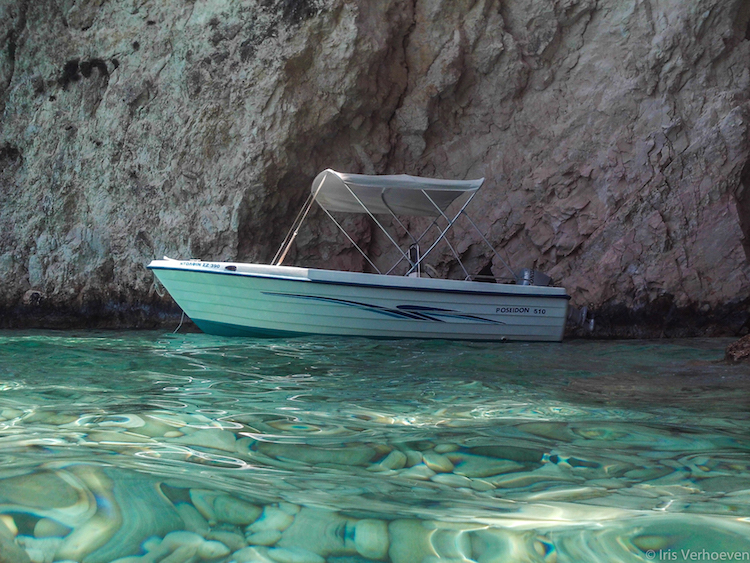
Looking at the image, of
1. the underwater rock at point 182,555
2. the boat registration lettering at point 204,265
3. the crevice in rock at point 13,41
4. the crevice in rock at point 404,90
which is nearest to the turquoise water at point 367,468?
the underwater rock at point 182,555

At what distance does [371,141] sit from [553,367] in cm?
665

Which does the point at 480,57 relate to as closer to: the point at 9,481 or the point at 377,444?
the point at 377,444

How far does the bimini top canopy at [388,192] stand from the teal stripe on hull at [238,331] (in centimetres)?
188

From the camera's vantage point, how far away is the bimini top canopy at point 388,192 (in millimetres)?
8195

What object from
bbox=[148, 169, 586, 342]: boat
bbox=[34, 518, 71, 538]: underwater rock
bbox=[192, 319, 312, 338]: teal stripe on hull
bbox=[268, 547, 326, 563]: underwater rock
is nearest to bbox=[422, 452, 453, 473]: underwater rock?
bbox=[268, 547, 326, 563]: underwater rock

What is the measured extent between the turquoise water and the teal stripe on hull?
3.27 metres

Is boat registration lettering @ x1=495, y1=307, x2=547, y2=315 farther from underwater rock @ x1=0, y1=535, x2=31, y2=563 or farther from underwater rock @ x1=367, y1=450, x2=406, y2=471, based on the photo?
underwater rock @ x1=0, y1=535, x2=31, y2=563

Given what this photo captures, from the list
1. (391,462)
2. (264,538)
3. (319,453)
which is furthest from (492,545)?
(319,453)

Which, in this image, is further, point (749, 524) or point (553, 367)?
point (553, 367)

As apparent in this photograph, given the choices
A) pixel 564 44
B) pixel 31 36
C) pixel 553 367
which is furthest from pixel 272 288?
pixel 31 36

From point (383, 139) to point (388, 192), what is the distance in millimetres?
2865

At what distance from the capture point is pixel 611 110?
1039 centimetres

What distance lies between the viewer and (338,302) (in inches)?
305

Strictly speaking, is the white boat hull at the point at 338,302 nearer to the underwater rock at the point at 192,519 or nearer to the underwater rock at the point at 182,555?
the underwater rock at the point at 192,519
